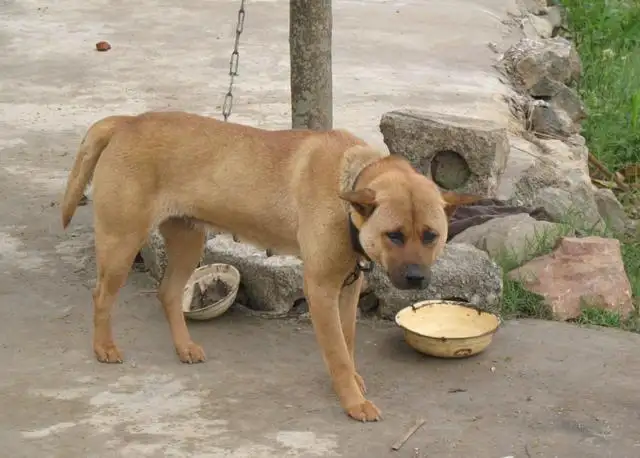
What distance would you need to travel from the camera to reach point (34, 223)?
25.5ft

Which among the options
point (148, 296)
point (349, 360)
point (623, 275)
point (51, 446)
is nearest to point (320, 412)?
point (349, 360)

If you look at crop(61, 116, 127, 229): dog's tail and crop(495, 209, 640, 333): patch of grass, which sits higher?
crop(61, 116, 127, 229): dog's tail

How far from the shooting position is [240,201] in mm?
5723

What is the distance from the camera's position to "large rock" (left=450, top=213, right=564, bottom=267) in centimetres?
709

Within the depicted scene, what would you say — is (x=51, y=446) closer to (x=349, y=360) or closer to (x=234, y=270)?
(x=349, y=360)

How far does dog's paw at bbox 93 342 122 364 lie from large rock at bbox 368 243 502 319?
1.50 meters

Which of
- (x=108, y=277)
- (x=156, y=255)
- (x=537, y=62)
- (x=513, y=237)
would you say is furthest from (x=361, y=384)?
(x=537, y=62)

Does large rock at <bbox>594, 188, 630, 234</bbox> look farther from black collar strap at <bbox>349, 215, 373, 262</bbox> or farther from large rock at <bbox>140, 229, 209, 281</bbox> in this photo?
black collar strap at <bbox>349, 215, 373, 262</bbox>

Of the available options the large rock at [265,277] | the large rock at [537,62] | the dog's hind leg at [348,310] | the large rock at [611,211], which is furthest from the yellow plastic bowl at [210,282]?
the large rock at [537,62]

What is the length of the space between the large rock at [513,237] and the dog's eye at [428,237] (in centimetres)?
213

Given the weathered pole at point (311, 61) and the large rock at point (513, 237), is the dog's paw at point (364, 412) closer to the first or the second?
the large rock at point (513, 237)

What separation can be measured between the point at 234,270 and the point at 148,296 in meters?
0.58

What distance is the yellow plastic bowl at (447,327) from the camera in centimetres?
595

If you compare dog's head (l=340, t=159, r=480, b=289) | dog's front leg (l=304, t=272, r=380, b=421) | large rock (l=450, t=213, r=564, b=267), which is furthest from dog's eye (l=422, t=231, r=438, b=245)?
large rock (l=450, t=213, r=564, b=267)
